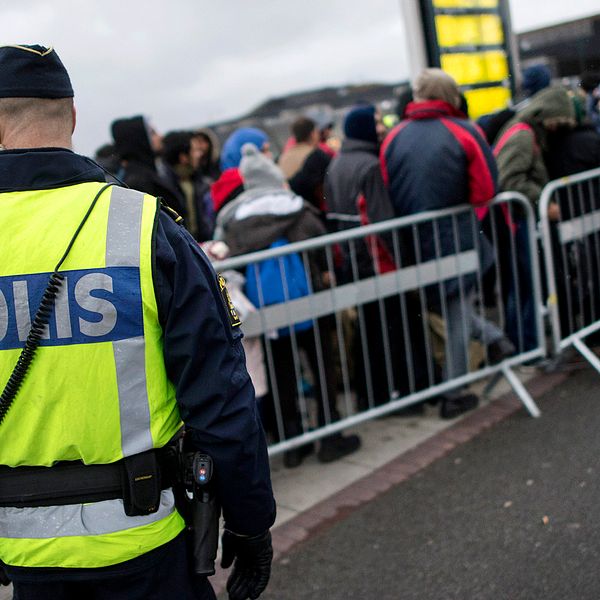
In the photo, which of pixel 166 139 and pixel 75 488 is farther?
pixel 166 139

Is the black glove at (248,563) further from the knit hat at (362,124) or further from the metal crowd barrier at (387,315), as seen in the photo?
the knit hat at (362,124)

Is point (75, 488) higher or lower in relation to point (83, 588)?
higher

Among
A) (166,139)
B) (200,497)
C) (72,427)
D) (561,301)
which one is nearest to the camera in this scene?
(72,427)

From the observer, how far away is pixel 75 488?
1.75 metres

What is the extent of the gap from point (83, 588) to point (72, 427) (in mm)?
397

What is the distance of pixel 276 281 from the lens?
4242 mm

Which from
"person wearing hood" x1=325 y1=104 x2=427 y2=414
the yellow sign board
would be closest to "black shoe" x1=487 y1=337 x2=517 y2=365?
"person wearing hood" x1=325 y1=104 x2=427 y2=414

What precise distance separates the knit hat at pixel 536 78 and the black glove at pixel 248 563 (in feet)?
17.5

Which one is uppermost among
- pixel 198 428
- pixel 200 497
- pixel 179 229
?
pixel 179 229

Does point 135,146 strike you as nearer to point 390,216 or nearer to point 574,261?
point 390,216

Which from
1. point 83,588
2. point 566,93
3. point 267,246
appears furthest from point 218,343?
point 566,93

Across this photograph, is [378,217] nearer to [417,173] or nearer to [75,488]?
[417,173]

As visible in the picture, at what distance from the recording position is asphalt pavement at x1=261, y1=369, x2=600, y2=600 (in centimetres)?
310

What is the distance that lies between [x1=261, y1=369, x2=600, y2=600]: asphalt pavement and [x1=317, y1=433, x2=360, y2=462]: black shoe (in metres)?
0.55
